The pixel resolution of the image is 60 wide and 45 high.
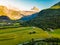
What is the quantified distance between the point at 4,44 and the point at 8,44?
10.9ft

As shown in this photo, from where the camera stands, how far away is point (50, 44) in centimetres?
16762

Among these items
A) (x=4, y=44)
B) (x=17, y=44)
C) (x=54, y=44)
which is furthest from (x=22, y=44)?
(x=54, y=44)

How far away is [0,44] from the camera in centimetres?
16525

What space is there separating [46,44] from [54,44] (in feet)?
21.4

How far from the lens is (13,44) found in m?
165

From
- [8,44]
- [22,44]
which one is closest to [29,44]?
[22,44]

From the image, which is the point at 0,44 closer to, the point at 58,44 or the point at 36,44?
the point at 36,44

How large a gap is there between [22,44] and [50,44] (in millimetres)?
23181

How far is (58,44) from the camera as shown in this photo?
16438 centimetres

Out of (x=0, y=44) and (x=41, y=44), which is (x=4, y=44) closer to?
(x=0, y=44)

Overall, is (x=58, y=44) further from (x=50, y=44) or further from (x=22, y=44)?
(x=22, y=44)

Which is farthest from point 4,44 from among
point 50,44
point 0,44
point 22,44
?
point 50,44

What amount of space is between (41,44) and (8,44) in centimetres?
2676

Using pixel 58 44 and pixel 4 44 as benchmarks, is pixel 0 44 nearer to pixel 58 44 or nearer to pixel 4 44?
pixel 4 44
